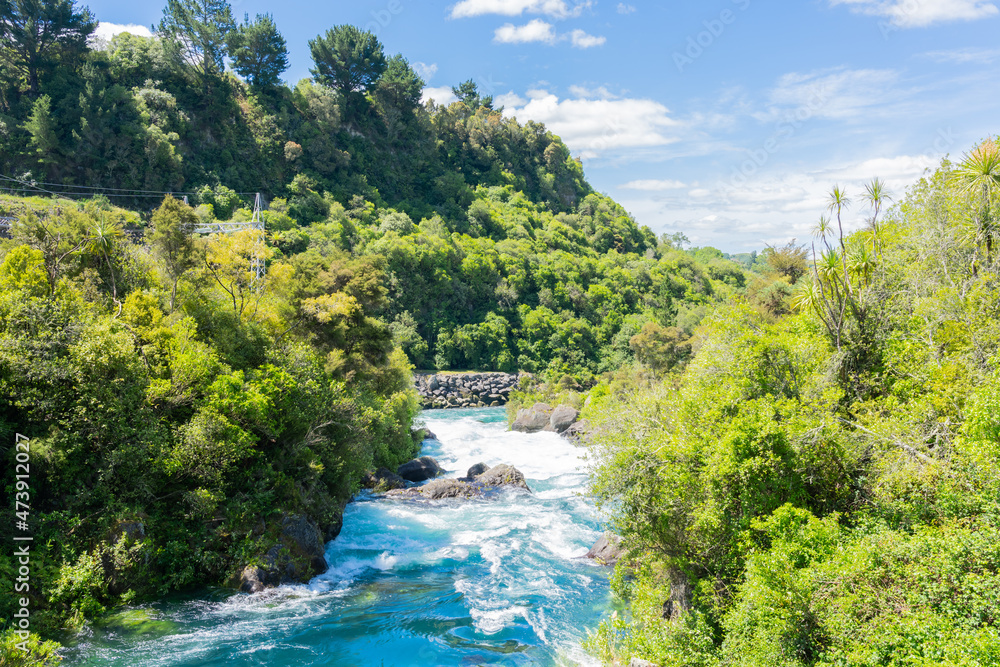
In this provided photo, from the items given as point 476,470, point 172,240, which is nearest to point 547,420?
point 476,470

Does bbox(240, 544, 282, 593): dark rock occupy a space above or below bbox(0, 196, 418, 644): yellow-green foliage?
below

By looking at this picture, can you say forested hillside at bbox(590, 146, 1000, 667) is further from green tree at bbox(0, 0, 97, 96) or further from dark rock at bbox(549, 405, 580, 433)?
green tree at bbox(0, 0, 97, 96)

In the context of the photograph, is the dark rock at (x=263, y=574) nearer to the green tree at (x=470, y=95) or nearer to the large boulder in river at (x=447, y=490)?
the large boulder in river at (x=447, y=490)

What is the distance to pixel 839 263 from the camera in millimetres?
14648

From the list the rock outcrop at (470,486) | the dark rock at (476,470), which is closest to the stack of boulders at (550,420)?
the dark rock at (476,470)

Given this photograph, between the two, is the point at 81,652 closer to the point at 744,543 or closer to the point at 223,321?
the point at 223,321

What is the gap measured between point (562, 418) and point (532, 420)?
8.75 ft

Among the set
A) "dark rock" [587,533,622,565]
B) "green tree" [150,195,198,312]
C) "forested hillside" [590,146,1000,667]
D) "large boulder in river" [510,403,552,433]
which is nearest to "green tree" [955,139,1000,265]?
"forested hillside" [590,146,1000,667]

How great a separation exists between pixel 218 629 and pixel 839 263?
19129 mm

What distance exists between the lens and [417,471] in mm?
30766

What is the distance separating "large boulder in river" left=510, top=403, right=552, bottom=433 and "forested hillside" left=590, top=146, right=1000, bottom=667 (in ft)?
90.2

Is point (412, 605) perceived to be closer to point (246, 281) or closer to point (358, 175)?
point (246, 281)

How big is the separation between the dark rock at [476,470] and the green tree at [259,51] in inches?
2381

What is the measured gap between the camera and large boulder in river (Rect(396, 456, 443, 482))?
100 feet
